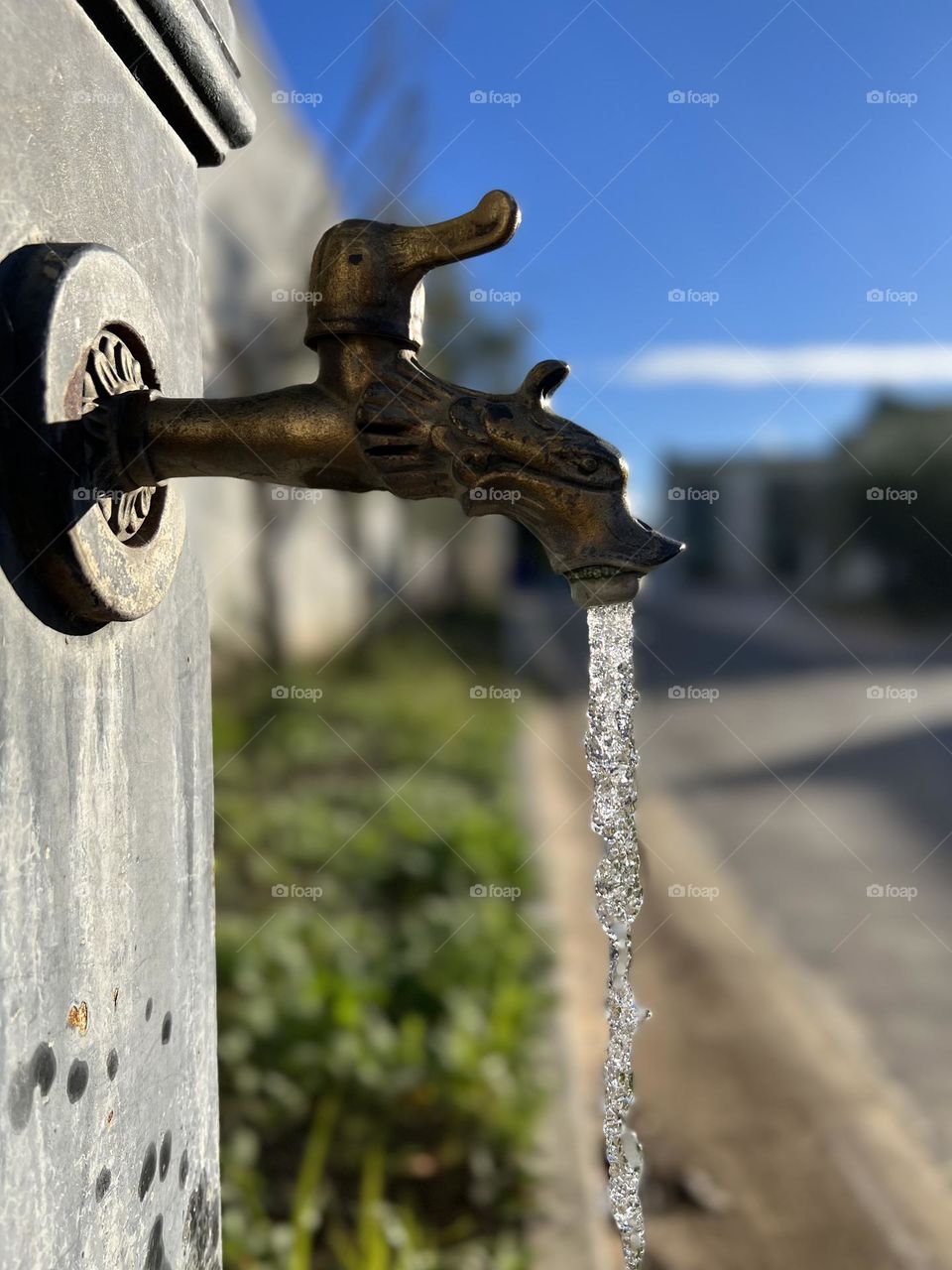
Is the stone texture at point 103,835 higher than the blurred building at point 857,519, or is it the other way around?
the blurred building at point 857,519

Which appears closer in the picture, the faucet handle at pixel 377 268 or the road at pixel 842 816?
the faucet handle at pixel 377 268

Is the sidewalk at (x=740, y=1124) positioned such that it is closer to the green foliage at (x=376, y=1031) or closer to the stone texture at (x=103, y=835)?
the green foliage at (x=376, y=1031)

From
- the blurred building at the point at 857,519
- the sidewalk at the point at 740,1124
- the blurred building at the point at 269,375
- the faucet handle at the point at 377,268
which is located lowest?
the sidewalk at the point at 740,1124

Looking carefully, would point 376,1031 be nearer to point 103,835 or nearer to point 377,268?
point 103,835

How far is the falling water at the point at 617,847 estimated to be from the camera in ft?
3.75

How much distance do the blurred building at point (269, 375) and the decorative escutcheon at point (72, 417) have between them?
6.30 metres

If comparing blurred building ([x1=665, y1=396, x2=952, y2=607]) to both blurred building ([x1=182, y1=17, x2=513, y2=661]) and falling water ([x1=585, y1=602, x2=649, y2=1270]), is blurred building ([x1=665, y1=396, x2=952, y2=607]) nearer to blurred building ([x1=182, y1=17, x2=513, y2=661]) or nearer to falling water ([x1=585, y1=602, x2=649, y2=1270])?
blurred building ([x1=182, y1=17, x2=513, y2=661])

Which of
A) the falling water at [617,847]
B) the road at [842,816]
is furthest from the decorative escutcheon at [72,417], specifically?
the road at [842,816]

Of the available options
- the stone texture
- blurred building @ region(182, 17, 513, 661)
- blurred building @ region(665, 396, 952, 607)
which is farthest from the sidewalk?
blurred building @ region(665, 396, 952, 607)

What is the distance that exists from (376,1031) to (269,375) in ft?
24.3

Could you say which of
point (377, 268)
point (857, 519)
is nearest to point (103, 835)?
point (377, 268)

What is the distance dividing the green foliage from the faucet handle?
2222 mm

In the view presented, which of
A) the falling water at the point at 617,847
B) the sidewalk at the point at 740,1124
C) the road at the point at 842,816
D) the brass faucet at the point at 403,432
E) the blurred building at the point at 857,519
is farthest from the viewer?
the blurred building at the point at 857,519

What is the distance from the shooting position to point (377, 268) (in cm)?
98
